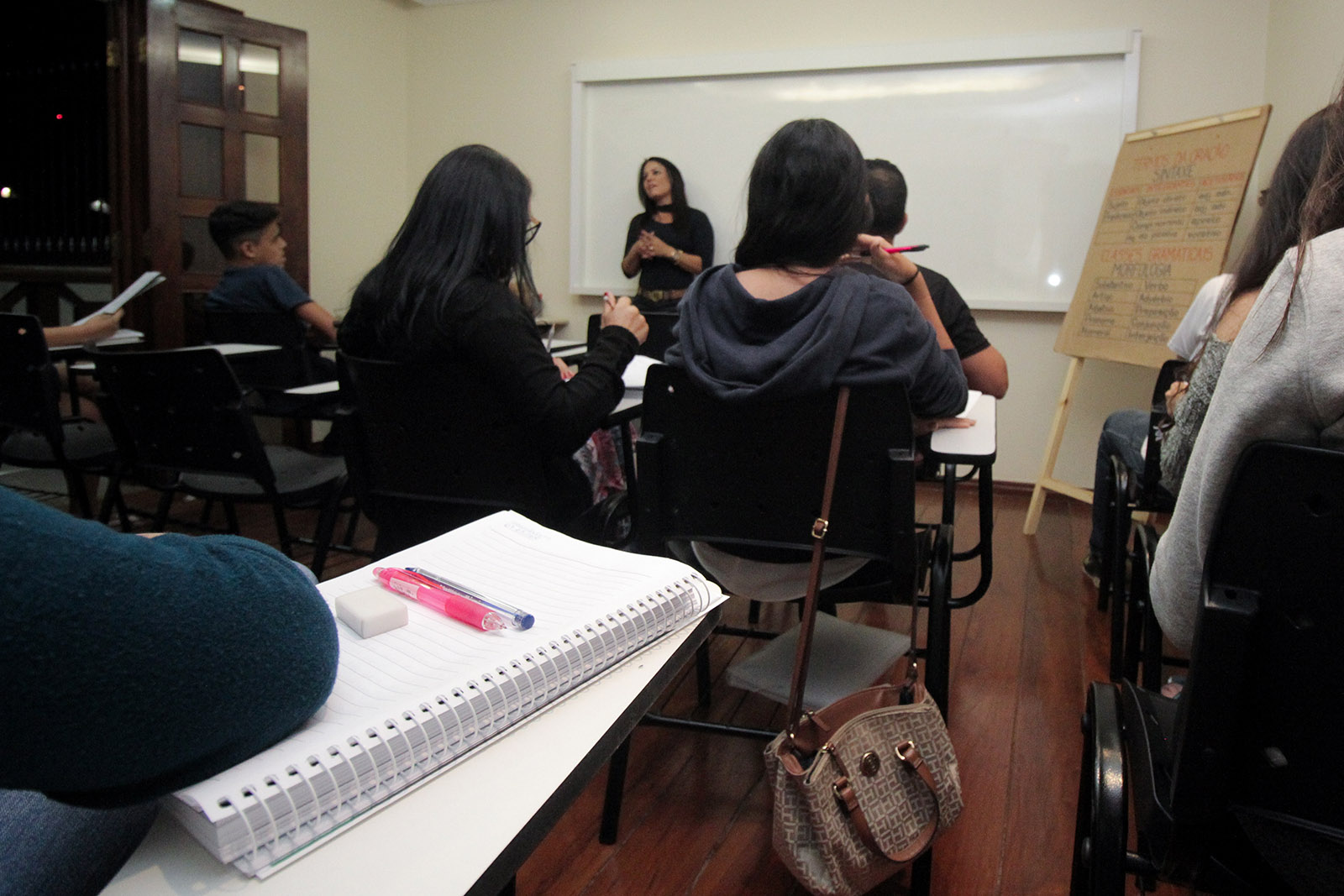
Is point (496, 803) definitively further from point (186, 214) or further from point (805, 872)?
point (186, 214)

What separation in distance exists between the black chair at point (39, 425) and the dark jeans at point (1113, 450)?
2.81m

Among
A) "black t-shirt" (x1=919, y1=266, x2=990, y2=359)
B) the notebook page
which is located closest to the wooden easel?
"black t-shirt" (x1=919, y1=266, x2=990, y2=359)

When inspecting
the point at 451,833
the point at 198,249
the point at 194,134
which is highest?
the point at 194,134

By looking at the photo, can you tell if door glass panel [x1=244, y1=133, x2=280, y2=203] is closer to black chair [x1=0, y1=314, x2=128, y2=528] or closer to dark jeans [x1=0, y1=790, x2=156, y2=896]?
black chair [x1=0, y1=314, x2=128, y2=528]

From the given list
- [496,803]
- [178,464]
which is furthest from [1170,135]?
[496,803]

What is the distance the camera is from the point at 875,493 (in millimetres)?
1447

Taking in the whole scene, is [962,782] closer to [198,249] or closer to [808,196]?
[808,196]

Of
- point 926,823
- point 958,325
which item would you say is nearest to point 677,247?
point 958,325

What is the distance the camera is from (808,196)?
1.52 metres

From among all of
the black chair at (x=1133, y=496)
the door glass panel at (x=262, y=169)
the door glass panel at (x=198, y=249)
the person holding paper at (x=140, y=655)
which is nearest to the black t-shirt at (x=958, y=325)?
the black chair at (x=1133, y=496)

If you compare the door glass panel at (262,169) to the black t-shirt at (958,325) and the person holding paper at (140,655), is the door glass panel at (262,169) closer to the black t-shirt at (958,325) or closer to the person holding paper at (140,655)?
the black t-shirt at (958,325)

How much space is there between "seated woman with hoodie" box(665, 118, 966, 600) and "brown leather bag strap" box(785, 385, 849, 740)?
0.17 ft

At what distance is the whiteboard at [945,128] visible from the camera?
4074 millimetres

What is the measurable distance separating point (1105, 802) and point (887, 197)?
1.64m
